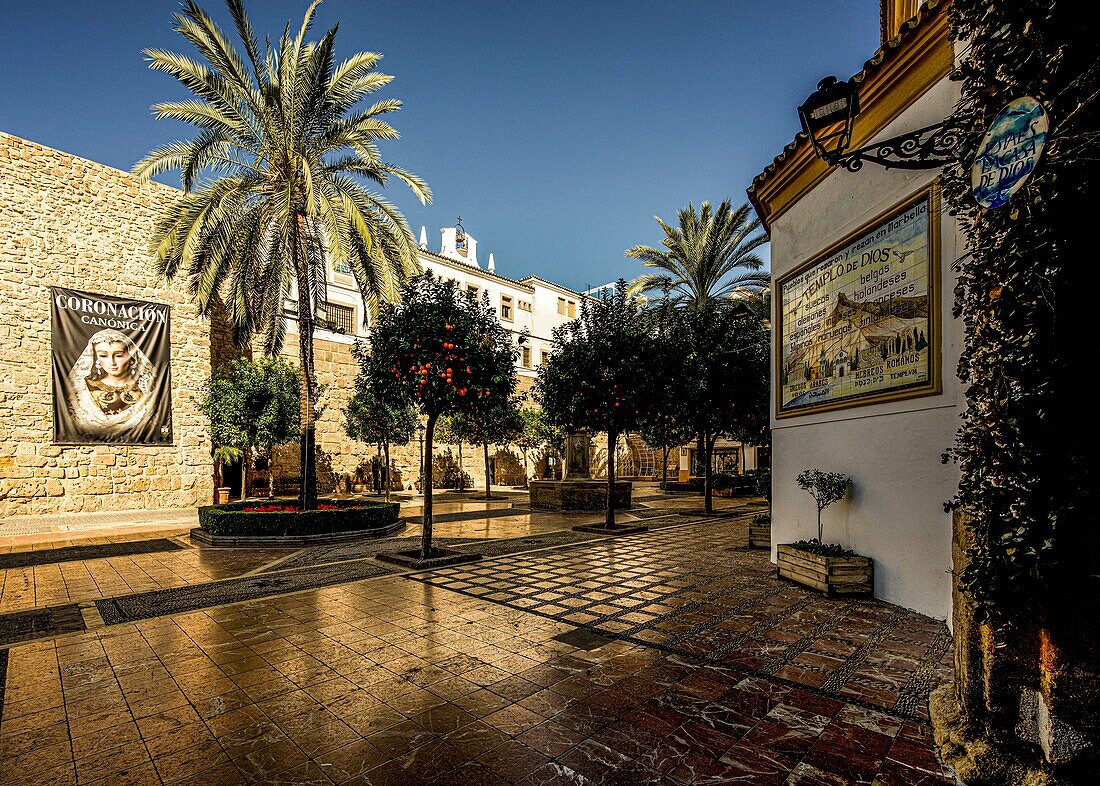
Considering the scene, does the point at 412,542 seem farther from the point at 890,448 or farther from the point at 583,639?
the point at 890,448

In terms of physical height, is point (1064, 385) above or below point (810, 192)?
below

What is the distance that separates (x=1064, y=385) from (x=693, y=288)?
19201 mm

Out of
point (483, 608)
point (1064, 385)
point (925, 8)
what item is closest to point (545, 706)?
point (483, 608)

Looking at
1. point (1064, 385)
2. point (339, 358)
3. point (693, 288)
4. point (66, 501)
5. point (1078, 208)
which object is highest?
point (693, 288)

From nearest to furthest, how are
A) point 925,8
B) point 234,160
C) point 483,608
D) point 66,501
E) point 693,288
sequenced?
1. point 925,8
2. point 483,608
3. point 234,160
4. point 66,501
5. point 693,288

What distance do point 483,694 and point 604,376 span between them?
7.80 metres

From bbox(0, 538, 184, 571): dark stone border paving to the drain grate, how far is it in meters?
8.07

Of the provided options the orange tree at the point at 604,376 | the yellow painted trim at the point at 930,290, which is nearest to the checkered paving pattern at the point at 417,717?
the yellow painted trim at the point at 930,290

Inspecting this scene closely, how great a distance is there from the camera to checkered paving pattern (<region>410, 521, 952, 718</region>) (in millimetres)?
3897

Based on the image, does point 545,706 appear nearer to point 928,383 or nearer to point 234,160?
point 928,383

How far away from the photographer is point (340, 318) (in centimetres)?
2272

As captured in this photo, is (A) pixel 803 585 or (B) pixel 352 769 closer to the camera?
(B) pixel 352 769

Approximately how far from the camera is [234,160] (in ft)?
37.1

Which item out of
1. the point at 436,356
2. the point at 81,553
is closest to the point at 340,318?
the point at 81,553
